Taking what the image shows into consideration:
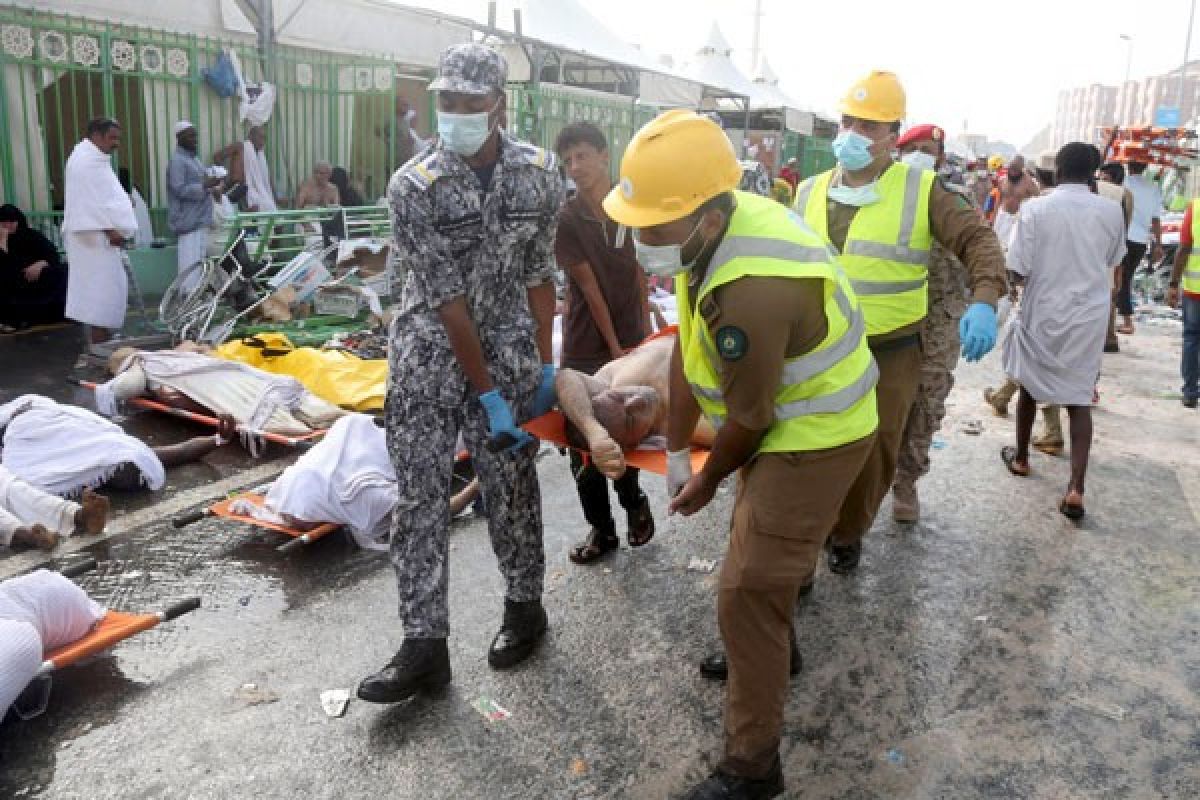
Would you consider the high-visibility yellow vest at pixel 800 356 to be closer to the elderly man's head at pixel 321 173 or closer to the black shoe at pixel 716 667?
the black shoe at pixel 716 667

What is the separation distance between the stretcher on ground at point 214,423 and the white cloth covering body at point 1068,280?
13.1ft

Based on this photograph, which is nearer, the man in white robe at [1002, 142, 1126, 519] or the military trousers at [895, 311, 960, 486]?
the military trousers at [895, 311, 960, 486]

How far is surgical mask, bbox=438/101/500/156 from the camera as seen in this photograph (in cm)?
271

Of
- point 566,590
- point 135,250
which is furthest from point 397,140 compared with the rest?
point 566,590

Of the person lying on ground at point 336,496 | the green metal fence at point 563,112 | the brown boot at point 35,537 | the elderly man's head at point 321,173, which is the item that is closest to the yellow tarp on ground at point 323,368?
the person lying on ground at point 336,496

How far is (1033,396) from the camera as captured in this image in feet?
16.8

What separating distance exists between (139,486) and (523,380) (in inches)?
96.9

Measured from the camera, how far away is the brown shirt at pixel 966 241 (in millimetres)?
3383

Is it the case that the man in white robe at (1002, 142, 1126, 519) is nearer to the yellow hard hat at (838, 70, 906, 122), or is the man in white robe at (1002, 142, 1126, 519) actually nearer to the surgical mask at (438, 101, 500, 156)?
the yellow hard hat at (838, 70, 906, 122)

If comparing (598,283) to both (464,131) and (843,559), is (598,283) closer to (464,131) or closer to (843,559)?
(464,131)

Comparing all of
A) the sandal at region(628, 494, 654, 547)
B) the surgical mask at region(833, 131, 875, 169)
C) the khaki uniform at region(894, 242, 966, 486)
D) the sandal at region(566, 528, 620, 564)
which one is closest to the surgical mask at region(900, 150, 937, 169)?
the khaki uniform at region(894, 242, 966, 486)

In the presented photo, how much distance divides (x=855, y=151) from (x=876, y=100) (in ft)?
0.75

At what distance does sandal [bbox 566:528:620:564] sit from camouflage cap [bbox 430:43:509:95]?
198 centimetres

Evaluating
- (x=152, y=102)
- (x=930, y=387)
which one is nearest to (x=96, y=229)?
(x=152, y=102)
